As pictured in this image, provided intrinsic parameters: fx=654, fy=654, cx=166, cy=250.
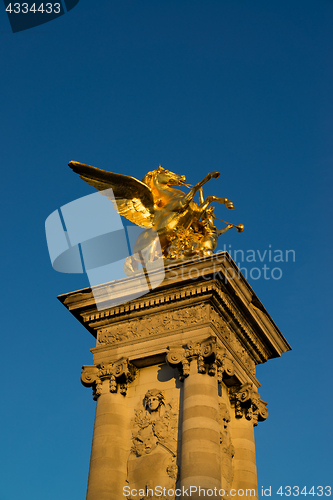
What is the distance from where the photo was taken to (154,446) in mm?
15266

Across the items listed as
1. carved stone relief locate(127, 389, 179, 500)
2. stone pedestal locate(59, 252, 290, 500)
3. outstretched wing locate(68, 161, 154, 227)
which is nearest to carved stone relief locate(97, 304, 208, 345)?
stone pedestal locate(59, 252, 290, 500)

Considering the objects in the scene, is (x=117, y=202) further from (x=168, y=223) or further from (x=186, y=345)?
(x=186, y=345)

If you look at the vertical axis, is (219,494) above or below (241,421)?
below

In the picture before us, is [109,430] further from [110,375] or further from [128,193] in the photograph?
[128,193]

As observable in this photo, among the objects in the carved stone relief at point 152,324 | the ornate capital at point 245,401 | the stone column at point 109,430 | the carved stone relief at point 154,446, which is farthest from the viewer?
the ornate capital at point 245,401

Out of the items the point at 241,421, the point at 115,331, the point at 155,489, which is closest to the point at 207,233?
the point at 115,331

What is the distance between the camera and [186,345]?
52.7 feet

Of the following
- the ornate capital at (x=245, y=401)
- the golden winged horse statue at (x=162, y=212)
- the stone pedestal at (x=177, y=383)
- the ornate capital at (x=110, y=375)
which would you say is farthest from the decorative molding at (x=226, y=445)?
the golden winged horse statue at (x=162, y=212)

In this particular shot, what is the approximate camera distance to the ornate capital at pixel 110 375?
53.6ft

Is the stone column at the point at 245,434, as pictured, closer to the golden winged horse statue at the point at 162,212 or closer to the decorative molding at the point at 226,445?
the decorative molding at the point at 226,445

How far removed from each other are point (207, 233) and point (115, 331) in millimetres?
4094

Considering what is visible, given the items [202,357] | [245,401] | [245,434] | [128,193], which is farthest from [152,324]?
[128,193]

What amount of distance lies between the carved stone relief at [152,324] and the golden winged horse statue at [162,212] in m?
1.78

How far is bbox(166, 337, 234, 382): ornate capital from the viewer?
15492 millimetres
